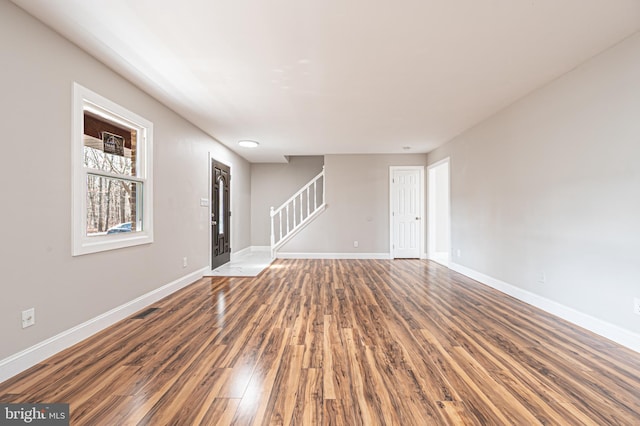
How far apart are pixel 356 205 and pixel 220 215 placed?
10.9 ft

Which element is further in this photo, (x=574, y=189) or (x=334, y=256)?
(x=334, y=256)

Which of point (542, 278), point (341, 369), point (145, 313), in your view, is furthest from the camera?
point (542, 278)

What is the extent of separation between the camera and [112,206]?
3.16m

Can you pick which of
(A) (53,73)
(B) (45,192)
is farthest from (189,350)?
(A) (53,73)

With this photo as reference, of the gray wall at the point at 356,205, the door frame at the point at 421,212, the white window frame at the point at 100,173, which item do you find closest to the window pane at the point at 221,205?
the gray wall at the point at 356,205

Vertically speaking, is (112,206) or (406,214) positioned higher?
(112,206)

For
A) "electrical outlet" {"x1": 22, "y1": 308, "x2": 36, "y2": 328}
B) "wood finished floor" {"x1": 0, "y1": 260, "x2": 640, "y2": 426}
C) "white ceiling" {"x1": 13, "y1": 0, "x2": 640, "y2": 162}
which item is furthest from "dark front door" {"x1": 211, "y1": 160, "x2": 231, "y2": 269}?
"electrical outlet" {"x1": 22, "y1": 308, "x2": 36, "y2": 328}

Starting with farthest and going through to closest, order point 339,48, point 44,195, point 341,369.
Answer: point 339,48
point 44,195
point 341,369

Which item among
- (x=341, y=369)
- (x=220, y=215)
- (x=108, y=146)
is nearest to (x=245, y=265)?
(x=220, y=215)

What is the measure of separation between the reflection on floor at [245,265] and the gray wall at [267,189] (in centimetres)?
64

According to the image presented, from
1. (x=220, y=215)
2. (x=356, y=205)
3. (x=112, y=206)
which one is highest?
(x=356, y=205)

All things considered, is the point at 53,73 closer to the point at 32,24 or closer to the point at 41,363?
the point at 32,24

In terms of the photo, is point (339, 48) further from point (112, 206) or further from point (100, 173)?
point (112, 206)

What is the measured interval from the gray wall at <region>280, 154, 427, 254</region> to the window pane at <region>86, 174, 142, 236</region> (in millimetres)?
4617
